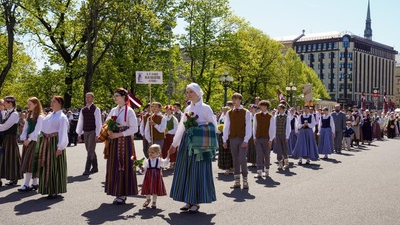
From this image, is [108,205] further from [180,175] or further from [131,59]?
[131,59]

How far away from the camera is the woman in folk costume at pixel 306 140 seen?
1636cm

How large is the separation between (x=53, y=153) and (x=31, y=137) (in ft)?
3.50

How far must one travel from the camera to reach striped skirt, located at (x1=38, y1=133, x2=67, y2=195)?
28.9 feet

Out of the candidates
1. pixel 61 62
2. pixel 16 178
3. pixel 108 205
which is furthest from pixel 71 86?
pixel 108 205

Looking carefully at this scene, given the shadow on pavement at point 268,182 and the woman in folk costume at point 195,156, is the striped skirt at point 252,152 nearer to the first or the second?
the shadow on pavement at point 268,182

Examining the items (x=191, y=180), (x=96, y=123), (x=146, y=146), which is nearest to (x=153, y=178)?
(x=191, y=180)

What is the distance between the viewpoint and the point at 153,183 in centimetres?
815

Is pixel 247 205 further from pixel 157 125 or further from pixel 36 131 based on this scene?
pixel 157 125

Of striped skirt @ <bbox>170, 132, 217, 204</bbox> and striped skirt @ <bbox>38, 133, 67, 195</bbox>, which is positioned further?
striped skirt @ <bbox>38, 133, 67, 195</bbox>

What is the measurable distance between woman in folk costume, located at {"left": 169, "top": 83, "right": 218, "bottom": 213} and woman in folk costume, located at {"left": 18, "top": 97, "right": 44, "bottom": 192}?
3285 mm

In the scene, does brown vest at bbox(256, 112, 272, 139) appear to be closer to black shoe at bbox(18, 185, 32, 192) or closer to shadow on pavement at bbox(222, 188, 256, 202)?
shadow on pavement at bbox(222, 188, 256, 202)

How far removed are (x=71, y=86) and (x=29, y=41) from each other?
4.06m

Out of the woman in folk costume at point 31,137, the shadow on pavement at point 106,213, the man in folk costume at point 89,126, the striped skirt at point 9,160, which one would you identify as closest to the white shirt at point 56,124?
the woman in folk costume at point 31,137

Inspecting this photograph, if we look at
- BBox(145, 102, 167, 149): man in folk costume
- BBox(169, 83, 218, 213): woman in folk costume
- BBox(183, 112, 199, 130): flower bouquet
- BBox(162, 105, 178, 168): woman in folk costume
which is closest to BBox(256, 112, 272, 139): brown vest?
BBox(145, 102, 167, 149): man in folk costume
